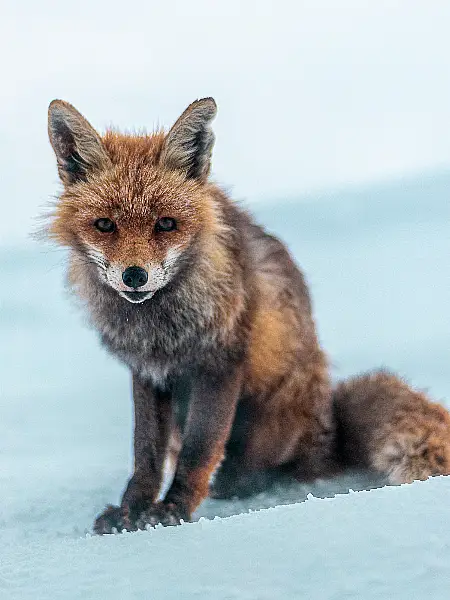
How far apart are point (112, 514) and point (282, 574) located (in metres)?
1.84

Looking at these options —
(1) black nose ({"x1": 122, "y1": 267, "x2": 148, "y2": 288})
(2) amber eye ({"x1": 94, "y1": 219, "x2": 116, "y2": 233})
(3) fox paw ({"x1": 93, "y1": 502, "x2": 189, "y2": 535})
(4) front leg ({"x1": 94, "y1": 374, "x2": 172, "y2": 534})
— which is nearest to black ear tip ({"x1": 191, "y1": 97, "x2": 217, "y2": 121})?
(2) amber eye ({"x1": 94, "y1": 219, "x2": 116, "y2": 233})

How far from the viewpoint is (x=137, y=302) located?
3973mm

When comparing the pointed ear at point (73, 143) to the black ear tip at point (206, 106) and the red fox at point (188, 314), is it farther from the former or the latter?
the black ear tip at point (206, 106)

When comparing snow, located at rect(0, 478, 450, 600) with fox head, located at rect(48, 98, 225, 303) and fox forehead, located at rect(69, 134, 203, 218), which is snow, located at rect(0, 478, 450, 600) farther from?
fox forehead, located at rect(69, 134, 203, 218)

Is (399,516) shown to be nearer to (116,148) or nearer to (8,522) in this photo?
(116,148)

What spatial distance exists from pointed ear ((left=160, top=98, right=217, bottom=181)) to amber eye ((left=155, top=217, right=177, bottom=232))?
0.97 ft

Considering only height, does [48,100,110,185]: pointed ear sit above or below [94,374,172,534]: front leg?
above

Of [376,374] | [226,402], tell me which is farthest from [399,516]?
[376,374]

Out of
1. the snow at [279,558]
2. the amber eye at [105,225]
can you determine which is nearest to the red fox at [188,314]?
the amber eye at [105,225]

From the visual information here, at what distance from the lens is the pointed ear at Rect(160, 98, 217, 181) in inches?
156

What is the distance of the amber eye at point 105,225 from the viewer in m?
3.80

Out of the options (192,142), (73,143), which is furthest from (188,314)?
(73,143)

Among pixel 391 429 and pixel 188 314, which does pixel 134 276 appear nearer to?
pixel 188 314

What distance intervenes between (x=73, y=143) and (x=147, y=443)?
4.76 ft
